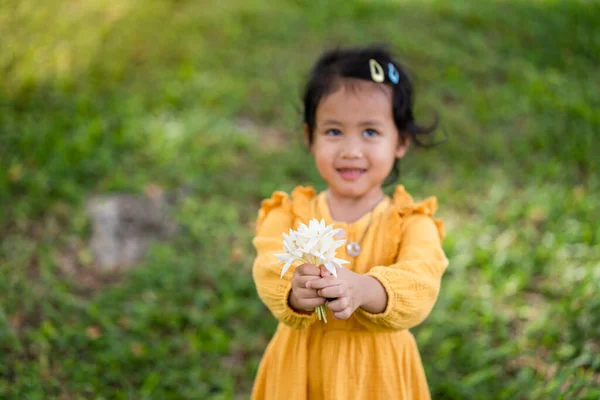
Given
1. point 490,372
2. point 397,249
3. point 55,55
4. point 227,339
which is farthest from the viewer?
Result: point 55,55

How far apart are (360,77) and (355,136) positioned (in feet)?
0.63

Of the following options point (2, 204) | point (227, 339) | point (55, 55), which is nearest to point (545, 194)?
point (227, 339)

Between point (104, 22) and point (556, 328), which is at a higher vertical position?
point (104, 22)

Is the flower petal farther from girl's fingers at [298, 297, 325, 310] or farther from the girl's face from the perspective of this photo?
the girl's face

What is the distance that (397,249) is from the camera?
72.3 inches

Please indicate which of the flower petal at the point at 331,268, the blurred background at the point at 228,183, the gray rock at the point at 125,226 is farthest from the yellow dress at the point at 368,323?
the gray rock at the point at 125,226

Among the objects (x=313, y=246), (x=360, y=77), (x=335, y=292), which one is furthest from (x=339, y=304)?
(x=360, y=77)

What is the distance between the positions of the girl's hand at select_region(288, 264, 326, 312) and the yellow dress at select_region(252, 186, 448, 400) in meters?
0.11

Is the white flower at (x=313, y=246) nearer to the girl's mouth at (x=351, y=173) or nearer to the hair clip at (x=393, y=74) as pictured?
the girl's mouth at (x=351, y=173)

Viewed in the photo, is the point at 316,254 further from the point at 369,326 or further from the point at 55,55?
the point at 55,55

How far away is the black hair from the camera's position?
193 cm

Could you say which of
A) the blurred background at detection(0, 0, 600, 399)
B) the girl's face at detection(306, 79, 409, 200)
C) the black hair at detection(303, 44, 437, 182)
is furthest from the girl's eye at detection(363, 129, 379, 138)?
the blurred background at detection(0, 0, 600, 399)

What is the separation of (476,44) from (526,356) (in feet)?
11.9

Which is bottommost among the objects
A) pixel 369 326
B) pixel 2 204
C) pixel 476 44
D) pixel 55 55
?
pixel 369 326
